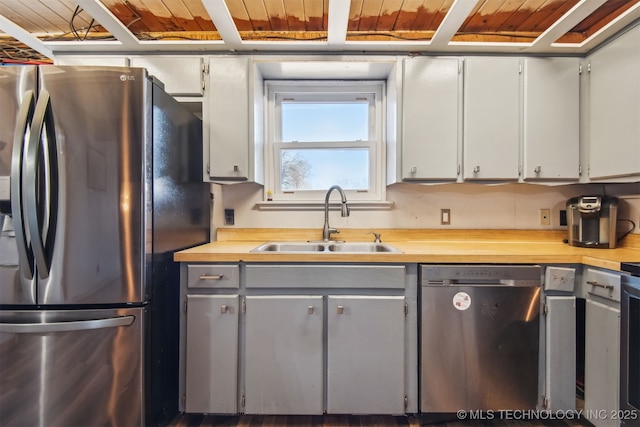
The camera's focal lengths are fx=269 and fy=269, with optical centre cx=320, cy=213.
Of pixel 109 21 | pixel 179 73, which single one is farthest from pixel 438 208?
pixel 109 21

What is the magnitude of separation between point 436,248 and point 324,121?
1.24 meters

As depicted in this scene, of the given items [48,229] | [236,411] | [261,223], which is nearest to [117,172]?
[48,229]

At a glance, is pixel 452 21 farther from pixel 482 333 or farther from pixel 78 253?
pixel 78 253

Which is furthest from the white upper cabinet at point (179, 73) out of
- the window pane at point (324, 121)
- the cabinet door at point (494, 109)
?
the cabinet door at point (494, 109)

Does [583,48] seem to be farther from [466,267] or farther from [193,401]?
[193,401]

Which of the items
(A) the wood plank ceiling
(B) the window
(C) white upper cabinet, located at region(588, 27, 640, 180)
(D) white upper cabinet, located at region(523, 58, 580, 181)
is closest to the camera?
(C) white upper cabinet, located at region(588, 27, 640, 180)

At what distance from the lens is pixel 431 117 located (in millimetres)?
1690

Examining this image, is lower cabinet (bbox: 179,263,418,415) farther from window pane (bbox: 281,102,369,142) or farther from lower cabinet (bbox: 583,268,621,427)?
window pane (bbox: 281,102,369,142)

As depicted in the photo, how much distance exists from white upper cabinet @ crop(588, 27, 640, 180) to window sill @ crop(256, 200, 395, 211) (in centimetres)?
124

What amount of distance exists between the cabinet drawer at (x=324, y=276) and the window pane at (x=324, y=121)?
1.11 m

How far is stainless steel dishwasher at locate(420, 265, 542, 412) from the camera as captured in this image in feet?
4.37

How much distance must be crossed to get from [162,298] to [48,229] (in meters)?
0.54

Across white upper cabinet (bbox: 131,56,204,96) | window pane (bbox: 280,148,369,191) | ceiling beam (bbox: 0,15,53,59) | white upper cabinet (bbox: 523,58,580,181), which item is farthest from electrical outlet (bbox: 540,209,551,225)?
ceiling beam (bbox: 0,15,53,59)

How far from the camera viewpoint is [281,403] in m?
1.36
